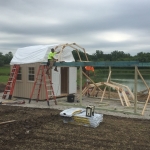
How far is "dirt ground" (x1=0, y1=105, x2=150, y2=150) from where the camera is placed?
17.5 feet

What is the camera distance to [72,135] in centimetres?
617

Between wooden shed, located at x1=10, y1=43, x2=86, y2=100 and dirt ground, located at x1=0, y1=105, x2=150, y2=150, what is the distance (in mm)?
6173

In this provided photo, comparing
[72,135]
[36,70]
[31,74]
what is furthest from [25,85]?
[72,135]

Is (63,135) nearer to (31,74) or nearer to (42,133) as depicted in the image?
(42,133)

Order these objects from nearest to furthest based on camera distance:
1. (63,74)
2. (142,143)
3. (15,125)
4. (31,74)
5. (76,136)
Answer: (142,143) < (76,136) < (15,125) < (31,74) < (63,74)

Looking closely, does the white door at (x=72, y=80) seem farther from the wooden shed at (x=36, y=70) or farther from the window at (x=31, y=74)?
the window at (x=31, y=74)

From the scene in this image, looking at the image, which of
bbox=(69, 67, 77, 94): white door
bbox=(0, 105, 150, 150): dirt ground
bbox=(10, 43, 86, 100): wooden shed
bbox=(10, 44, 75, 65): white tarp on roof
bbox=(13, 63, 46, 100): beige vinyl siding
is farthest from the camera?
bbox=(69, 67, 77, 94): white door

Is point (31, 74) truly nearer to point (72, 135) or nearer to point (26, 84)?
point (26, 84)

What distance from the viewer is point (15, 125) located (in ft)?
22.9

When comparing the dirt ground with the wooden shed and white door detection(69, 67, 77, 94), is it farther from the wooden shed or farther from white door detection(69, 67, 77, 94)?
white door detection(69, 67, 77, 94)

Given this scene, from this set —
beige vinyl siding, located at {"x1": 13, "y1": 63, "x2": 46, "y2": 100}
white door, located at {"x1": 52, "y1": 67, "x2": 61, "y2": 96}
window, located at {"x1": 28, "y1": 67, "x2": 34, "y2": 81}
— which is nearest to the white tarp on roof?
beige vinyl siding, located at {"x1": 13, "y1": 63, "x2": 46, "y2": 100}

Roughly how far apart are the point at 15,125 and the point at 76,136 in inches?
79.0

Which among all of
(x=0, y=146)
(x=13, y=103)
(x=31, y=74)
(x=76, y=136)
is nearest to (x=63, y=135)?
(x=76, y=136)

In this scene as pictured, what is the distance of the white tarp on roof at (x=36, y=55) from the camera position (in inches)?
542
